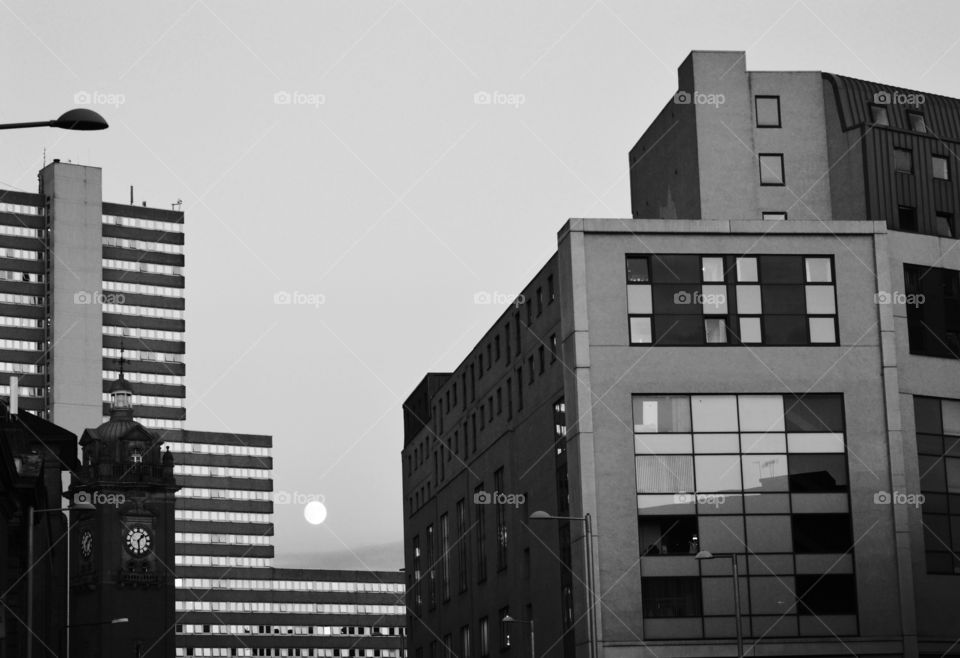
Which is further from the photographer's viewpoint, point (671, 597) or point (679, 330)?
point (679, 330)

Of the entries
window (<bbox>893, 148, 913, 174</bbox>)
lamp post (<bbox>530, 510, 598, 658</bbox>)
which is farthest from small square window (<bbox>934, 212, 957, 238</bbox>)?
lamp post (<bbox>530, 510, 598, 658</bbox>)

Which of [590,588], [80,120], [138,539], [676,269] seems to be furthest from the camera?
[138,539]

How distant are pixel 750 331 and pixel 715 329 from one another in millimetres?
1460

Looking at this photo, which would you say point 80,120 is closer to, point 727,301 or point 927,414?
point 727,301

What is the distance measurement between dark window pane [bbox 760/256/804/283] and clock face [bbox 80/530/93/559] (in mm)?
87386

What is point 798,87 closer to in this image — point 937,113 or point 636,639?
point 937,113

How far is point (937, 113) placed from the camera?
71.1 meters

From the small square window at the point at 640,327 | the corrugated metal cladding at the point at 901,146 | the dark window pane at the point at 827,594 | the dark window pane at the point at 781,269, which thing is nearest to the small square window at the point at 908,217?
the corrugated metal cladding at the point at 901,146

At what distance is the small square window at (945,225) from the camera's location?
68.9 metres

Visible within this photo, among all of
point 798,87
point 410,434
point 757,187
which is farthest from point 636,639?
point 410,434

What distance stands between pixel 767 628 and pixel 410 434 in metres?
56.0

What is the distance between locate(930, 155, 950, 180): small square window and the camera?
69.5 m

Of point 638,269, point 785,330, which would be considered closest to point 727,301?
point 785,330

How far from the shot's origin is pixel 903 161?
68.9 m
